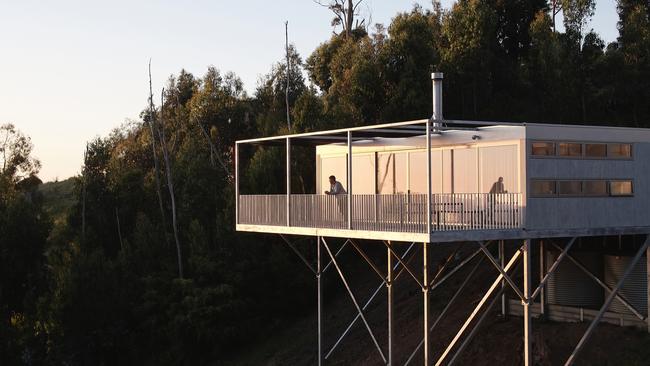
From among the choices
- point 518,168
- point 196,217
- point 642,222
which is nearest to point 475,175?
point 518,168

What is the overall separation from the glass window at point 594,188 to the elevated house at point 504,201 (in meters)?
0.03

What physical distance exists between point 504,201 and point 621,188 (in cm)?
438

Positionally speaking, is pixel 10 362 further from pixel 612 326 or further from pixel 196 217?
pixel 612 326

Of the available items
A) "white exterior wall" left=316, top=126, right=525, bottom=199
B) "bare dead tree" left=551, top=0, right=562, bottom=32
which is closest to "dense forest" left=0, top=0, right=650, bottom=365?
"bare dead tree" left=551, top=0, right=562, bottom=32

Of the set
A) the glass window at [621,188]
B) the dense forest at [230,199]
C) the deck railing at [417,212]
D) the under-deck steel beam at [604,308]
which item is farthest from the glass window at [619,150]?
the dense forest at [230,199]

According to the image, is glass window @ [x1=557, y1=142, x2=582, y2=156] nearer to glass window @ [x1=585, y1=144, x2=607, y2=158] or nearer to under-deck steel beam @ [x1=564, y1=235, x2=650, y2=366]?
glass window @ [x1=585, y1=144, x2=607, y2=158]

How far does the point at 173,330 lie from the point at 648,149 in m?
23.8

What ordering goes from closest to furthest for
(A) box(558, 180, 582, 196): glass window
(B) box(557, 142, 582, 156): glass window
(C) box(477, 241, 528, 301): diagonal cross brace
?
(C) box(477, 241, 528, 301): diagonal cross brace, (A) box(558, 180, 582, 196): glass window, (B) box(557, 142, 582, 156): glass window

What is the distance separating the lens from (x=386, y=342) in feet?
107

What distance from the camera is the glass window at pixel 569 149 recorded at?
2250cm

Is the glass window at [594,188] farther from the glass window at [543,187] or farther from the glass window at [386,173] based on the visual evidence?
the glass window at [386,173]

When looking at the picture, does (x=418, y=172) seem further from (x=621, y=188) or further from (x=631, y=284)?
(x=631, y=284)

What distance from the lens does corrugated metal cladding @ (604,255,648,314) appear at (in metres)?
25.3

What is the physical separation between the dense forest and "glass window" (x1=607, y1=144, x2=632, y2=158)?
20.1 metres
